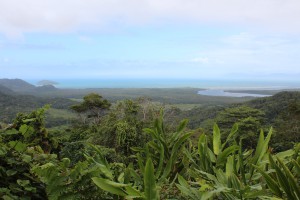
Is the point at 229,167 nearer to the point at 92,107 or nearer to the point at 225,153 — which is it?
the point at 225,153

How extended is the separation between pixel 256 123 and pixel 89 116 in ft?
42.9

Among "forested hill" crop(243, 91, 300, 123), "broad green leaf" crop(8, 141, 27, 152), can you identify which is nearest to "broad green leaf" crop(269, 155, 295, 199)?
"broad green leaf" crop(8, 141, 27, 152)

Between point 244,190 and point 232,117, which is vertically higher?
point 244,190

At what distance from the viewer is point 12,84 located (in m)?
168

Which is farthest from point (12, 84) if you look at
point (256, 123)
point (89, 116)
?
point (256, 123)

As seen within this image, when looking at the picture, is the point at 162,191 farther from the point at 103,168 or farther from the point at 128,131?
the point at 128,131

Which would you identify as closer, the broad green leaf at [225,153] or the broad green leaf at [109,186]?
the broad green leaf at [109,186]

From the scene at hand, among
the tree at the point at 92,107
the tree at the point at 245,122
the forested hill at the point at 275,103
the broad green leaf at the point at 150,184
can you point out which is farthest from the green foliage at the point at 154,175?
the forested hill at the point at 275,103

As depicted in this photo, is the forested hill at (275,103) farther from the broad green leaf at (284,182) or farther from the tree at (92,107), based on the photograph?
the broad green leaf at (284,182)

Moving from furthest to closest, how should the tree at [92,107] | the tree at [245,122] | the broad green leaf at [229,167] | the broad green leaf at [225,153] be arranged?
the tree at [92,107]
the tree at [245,122]
the broad green leaf at [225,153]
the broad green leaf at [229,167]

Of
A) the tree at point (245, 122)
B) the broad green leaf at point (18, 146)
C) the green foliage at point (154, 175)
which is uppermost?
the broad green leaf at point (18, 146)

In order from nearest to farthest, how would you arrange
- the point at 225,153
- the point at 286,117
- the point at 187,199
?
the point at 187,199
the point at 225,153
the point at 286,117

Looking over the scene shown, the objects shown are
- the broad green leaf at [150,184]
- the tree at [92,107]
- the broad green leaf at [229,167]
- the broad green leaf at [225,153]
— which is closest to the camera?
the broad green leaf at [150,184]

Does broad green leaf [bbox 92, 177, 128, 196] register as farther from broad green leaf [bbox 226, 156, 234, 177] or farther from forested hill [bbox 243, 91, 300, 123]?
forested hill [bbox 243, 91, 300, 123]
